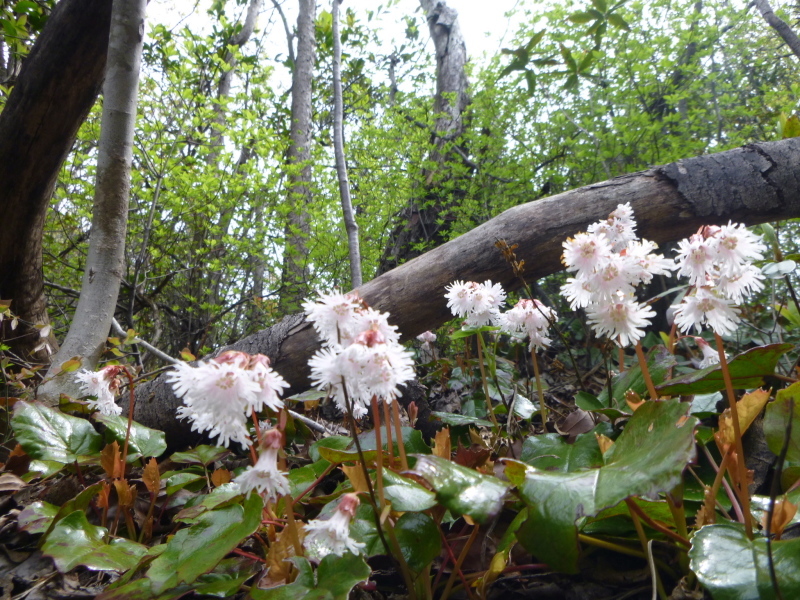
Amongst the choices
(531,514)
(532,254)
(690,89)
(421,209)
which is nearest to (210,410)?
(531,514)

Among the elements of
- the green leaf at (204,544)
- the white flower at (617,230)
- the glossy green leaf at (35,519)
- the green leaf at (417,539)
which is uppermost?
the white flower at (617,230)

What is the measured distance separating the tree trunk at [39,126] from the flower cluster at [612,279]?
8.66 feet

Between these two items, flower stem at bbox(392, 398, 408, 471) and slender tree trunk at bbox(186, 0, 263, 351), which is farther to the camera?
slender tree trunk at bbox(186, 0, 263, 351)

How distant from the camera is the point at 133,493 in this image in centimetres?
125

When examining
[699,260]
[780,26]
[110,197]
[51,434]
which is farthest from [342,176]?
[780,26]

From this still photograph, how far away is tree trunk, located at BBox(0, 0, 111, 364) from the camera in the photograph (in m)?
2.51

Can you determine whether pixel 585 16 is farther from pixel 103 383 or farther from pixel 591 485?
pixel 103 383

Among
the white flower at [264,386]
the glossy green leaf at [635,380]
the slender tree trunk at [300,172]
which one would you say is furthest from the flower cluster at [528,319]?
the slender tree trunk at [300,172]

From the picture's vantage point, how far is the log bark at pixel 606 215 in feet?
7.27

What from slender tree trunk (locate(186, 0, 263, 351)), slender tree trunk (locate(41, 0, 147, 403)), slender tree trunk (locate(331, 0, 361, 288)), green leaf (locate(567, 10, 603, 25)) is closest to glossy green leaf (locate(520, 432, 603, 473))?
green leaf (locate(567, 10, 603, 25))

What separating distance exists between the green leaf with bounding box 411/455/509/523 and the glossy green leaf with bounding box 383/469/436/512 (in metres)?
0.06

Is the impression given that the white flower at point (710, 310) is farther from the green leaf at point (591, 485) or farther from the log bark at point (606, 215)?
the log bark at point (606, 215)

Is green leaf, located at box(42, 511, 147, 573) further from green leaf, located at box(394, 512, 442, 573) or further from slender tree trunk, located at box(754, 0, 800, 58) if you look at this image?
slender tree trunk, located at box(754, 0, 800, 58)

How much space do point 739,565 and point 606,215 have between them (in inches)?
68.4
